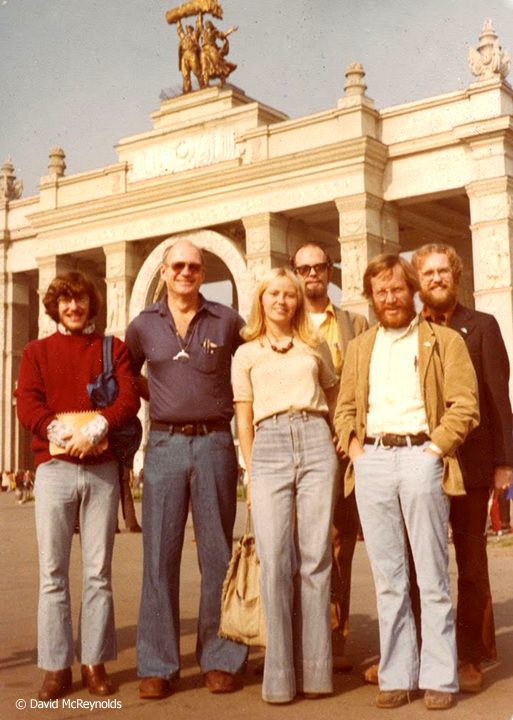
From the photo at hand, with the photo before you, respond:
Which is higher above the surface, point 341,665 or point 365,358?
point 365,358

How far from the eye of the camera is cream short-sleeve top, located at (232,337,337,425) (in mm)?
4668

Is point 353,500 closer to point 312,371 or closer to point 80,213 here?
point 312,371

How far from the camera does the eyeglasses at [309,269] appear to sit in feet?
17.5

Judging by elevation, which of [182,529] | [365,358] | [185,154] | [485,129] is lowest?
[182,529]

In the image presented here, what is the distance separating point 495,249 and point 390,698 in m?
18.3

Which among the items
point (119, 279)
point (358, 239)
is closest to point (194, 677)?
point (358, 239)

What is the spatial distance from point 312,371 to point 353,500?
106 centimetres

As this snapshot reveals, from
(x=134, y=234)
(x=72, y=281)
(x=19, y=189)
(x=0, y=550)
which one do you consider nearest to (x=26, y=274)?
(x=19, y=189)

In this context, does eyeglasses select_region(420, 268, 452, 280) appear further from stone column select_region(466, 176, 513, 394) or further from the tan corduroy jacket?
stone column select_region(466, 176, 513, 394)

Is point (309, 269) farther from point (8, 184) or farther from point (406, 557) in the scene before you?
point (8, 184)

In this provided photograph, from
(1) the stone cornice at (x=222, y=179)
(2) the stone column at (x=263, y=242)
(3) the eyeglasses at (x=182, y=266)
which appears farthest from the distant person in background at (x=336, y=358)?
(2) the stone column at (x=263, y=242)

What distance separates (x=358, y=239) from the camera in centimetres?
2284

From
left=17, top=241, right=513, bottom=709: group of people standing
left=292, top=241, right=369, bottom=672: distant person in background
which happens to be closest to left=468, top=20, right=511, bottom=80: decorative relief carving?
left=292, top=241, right=369, bottom=672: distant person in background

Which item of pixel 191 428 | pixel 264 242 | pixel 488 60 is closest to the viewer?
pixel 191 428
